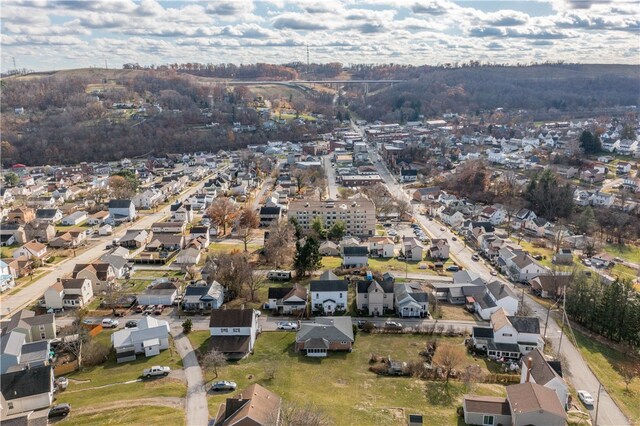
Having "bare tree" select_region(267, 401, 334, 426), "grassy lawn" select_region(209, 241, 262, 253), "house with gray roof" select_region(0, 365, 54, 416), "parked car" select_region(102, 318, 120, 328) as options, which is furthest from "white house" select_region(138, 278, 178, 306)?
"bare tree" select_region(267, 401, 334, 426)

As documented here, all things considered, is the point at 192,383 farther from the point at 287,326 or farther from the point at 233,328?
the point at 287,326

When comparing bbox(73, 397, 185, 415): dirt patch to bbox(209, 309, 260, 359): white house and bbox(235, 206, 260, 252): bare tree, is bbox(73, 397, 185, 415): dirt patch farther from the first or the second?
bbox(235, 206, 260, 252): bare tree

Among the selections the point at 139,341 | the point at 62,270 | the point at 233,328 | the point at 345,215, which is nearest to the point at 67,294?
the point at 62,270

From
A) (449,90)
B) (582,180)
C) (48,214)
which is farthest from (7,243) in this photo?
(449,90)

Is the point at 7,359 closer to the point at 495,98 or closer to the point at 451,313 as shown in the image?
the point at 451,313

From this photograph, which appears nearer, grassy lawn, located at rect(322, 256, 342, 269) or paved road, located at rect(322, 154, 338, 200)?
grassy lawn, located at rect(322, 256, 342, 269)

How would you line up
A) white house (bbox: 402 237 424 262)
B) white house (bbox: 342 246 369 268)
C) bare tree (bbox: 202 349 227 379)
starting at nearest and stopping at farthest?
bare tree (bbox: 202 349 227 379)
white house (bbox: 342 246 369 268)
white house (bbox: 402 237 424 262)

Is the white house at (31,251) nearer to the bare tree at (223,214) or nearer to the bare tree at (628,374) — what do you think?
the bare tree at (223,214)
